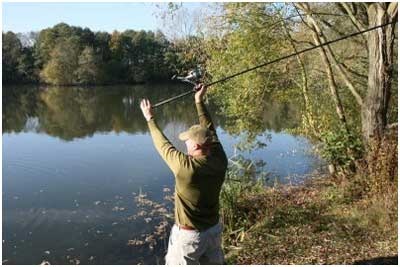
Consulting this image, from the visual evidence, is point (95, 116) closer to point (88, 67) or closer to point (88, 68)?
point (88, 67)

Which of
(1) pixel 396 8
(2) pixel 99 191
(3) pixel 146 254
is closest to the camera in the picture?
(1) pixel 396 8

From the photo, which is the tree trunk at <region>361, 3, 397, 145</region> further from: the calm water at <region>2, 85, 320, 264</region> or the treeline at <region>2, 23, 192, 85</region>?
the treeline at <region>2, 23, 192, 85</region>

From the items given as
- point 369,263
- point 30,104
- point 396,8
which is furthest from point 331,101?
point 30,104

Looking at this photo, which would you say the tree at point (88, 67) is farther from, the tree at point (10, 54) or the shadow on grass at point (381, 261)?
the shadow on grass at point (381, 261)

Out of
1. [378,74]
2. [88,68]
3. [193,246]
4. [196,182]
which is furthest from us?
[88,68]

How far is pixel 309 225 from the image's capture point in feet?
24.4

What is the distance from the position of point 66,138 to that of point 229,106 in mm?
12816

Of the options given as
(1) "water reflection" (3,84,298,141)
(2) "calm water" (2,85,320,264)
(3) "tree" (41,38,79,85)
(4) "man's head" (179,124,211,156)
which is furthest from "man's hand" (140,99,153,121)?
(3) "tree" (41,38,79,85)

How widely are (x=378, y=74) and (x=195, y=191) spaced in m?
5.83

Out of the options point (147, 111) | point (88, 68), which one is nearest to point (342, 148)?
point (147, 111)

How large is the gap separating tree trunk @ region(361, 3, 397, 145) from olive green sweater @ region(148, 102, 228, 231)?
5.51 meters

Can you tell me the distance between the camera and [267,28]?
10.0m

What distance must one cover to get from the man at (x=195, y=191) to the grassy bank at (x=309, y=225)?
2323mm

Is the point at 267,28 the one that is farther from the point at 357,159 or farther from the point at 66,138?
the point at 66,138
